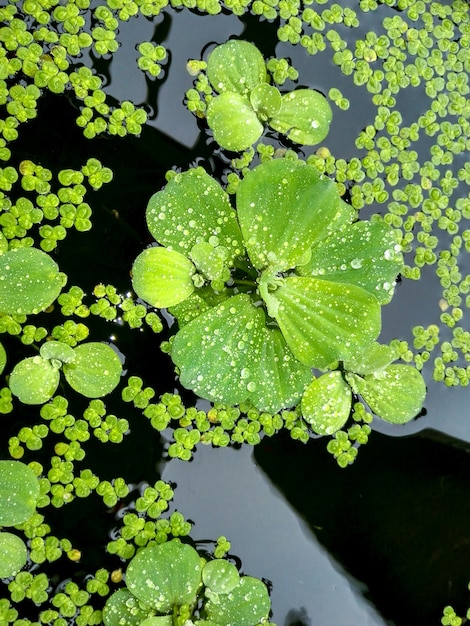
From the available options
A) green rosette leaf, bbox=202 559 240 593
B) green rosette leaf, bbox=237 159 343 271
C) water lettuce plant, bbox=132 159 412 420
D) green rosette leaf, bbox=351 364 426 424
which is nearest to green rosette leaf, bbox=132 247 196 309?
water lettuce plant, bbox=132 159 412 420

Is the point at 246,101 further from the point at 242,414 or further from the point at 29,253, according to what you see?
the point at 242,414

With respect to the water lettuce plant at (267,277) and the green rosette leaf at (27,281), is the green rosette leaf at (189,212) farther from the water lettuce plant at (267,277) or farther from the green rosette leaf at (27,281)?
the green rosette leaf at (27,281)

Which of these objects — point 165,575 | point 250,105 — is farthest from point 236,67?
point 165,575

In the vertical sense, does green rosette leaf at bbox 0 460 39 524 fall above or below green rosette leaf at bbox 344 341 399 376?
below

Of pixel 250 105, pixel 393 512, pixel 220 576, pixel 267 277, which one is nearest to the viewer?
pixel 267 277

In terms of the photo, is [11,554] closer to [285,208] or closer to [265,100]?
[285,208]

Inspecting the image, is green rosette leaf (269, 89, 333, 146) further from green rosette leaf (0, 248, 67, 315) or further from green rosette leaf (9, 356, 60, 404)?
green rosette leaf (9, 356, 60, 404)

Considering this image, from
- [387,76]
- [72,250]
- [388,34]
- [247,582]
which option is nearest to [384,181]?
[387,76]
